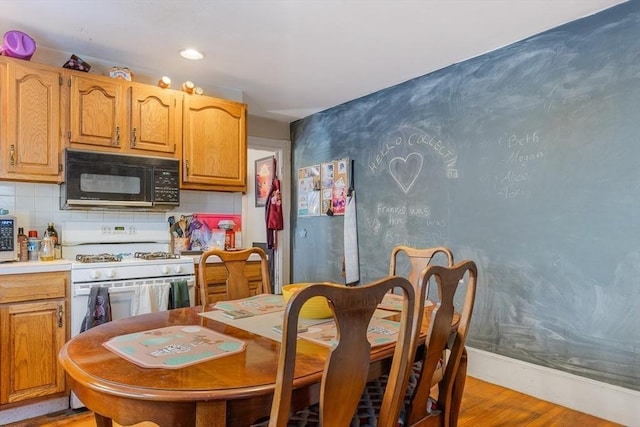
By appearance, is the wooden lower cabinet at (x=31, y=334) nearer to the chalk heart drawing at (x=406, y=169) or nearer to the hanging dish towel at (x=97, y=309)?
the hanging dish towel at (x=97, y=309)

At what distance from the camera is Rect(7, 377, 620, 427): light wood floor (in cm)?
232

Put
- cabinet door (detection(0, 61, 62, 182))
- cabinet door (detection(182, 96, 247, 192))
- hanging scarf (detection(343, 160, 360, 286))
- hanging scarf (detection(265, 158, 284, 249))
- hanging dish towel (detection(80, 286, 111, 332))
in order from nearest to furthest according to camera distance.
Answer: hanging dish towel (detection(80, 286, 111, 332))
cabinet door (detection(0, 61, 62, 182))
cabinet door (detection(182, 96, 247, 192))
hanging scarf (detection(343, 160, 360, 286))
hanging scarf (detection(265, 158, 284, 249))

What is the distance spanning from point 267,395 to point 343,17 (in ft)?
7.06

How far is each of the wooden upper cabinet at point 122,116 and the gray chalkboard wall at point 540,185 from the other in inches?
73.3

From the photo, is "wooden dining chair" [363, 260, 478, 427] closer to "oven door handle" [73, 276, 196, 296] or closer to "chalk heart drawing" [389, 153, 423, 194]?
"oven door handle" [73, 276, 196, 296]

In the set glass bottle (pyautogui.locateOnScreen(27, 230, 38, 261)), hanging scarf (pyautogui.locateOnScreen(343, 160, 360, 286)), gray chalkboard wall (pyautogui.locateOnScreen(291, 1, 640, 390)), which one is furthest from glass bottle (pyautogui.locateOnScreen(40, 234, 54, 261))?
gray chalkboard wall (pyautogui.locateOnScreen(291, 1, 640, 390))

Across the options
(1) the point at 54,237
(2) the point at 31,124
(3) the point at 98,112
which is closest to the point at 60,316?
(1) the point at 54,237

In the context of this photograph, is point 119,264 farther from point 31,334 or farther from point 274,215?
point 274,215

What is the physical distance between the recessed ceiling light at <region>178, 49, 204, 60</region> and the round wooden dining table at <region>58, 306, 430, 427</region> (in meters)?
2.26

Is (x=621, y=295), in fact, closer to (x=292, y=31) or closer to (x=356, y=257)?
(x=356, y=257)

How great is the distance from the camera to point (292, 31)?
8.57ft

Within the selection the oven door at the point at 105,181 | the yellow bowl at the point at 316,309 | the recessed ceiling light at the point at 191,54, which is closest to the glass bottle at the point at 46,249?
the oven door at the point at 105,181

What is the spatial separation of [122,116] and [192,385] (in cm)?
251

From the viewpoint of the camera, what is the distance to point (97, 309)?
8.13 feet
